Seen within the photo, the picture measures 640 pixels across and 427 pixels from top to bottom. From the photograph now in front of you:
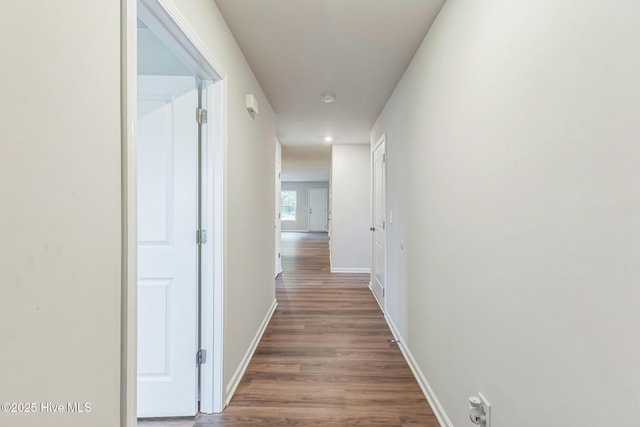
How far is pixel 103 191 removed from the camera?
2.81 feet

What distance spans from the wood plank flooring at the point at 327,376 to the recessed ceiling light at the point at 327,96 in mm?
2411

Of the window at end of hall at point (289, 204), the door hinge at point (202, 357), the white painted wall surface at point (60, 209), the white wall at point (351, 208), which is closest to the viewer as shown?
the white painted wall surface at point (60, 209)

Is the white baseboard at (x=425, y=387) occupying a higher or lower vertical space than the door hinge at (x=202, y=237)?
lower

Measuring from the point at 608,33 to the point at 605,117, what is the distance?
0.64 feet

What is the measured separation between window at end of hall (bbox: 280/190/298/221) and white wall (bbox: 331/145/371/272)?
8679 mm

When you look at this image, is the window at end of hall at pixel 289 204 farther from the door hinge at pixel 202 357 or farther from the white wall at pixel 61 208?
the white wall at pixel 61 208

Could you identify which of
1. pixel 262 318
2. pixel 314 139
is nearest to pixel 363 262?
pixel 314 139

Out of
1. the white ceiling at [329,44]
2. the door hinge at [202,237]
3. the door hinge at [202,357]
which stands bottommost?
the door hinge at [202,357]

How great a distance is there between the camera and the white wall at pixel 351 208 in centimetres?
550

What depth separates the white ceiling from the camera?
5.66 feet

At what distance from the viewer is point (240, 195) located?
2.22 meters

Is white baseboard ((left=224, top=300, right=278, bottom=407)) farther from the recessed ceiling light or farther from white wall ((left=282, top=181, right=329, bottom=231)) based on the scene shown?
white wall ((left=282, top=181, right=329, bottom=231))

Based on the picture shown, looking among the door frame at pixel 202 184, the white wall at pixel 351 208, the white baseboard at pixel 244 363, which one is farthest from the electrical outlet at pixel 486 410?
the white wall at pixel 351 208

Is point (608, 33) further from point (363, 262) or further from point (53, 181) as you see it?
point (363, 262)
